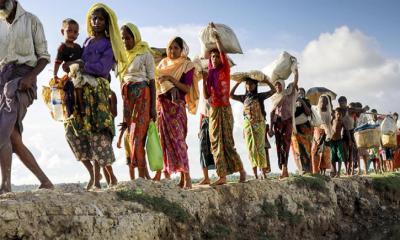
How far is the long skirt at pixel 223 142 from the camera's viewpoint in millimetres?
7133

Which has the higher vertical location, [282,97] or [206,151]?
[282,97]

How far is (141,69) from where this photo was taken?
6254 mm

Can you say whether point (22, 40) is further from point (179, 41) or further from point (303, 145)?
point (303, 145)

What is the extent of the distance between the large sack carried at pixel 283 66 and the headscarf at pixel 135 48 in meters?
3.26

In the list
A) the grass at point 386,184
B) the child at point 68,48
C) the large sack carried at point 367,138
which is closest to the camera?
the child at point 68,48

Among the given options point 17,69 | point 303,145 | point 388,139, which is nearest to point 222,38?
point 17,69

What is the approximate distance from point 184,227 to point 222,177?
1.61 m

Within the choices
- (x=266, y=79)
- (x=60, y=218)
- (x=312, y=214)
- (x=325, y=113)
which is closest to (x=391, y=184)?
(x=325, y=113)

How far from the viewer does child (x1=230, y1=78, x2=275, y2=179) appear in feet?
27.5

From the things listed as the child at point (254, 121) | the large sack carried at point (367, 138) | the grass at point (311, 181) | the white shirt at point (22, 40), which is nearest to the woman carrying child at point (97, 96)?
the white shirt at point (22, 40)

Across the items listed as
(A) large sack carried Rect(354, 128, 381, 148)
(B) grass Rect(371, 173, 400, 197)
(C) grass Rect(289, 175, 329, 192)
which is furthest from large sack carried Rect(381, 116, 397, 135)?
(C) grass Rect(289, 175, 329, 192)

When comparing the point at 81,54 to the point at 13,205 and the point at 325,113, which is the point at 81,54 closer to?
the point at 13,205

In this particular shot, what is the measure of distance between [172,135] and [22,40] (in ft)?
7.79

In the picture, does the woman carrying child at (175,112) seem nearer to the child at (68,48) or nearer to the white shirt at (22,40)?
the child at (68,48)
